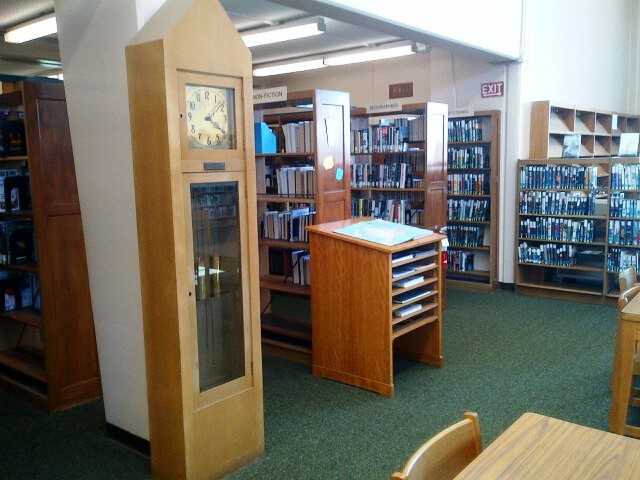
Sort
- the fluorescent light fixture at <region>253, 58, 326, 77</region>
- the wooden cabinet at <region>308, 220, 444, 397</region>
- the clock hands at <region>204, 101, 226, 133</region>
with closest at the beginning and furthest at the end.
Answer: the clock hands at <region>204, 101, 226, 133</region>
the wooden cabinet at <region>308, 220, 444, 397</region>
the fluorescent light fixture at <region>253, 58, 326, 77</region>

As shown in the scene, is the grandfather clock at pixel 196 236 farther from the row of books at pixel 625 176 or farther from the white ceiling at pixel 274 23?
the row of books at pixel 625 176

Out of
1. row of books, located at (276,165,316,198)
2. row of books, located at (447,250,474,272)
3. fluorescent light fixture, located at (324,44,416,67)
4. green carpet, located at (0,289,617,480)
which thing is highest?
fluorescent light fixture, located at (324,44,416,67)

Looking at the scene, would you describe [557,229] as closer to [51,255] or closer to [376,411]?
[376,411]

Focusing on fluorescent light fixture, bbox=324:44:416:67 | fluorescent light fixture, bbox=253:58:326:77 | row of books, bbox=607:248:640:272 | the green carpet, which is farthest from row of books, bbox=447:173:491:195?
fluorescent light fixture, bbox=253:58:326:77

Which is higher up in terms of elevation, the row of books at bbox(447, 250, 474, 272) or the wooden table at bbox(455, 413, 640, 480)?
the wooden table at bbox(455, 413, 640, 480)

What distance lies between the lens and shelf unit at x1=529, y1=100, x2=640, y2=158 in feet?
22.4

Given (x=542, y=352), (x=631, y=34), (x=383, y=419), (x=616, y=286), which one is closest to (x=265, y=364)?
(x=383, y=419)

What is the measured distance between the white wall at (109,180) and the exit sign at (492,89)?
16.3ft

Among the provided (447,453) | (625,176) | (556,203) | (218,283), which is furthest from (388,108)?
(447,453)

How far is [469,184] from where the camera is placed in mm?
7145

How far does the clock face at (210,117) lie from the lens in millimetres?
2701

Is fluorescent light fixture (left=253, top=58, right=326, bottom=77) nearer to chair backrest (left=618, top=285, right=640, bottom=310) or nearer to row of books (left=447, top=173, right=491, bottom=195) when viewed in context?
row of books (left=447, top=173, right=491, bottom=195)

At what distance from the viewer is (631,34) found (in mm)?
9492

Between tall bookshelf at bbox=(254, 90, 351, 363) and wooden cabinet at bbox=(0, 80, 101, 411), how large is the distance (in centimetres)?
152
